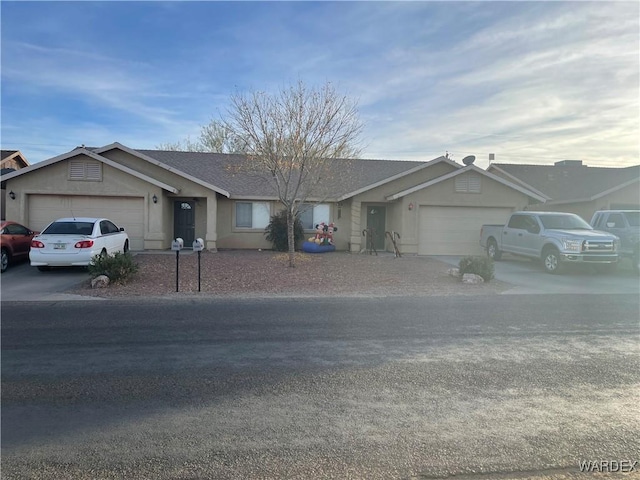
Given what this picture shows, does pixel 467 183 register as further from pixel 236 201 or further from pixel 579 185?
pixel 236 201

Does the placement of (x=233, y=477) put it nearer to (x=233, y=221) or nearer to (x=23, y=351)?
(x=23, y=351)

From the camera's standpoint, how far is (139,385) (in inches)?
187

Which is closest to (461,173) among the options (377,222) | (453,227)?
(453,227)

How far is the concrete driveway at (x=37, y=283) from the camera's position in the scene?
390 inches

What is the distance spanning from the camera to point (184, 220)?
791 inches

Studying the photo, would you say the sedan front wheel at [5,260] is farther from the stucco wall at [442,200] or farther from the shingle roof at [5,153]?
the shingle roof at [5,153]

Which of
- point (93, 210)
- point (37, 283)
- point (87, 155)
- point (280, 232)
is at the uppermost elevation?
point (87, 155)

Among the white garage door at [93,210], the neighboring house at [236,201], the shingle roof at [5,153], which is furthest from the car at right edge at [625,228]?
the shingle roof at [5,153]

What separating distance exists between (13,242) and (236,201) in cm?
896

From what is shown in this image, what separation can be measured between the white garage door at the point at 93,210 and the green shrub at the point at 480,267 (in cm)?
1268

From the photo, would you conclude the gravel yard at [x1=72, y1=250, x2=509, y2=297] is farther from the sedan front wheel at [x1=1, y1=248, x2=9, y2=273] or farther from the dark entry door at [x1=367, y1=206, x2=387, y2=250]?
the dark entry door at [x1=367, y1=206, x2=387, y2=250]

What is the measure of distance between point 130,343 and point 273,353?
2130mm

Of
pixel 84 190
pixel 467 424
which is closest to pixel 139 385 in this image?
pixel 467 424

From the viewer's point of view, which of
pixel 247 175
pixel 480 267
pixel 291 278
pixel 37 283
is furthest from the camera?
pixel 247 175
